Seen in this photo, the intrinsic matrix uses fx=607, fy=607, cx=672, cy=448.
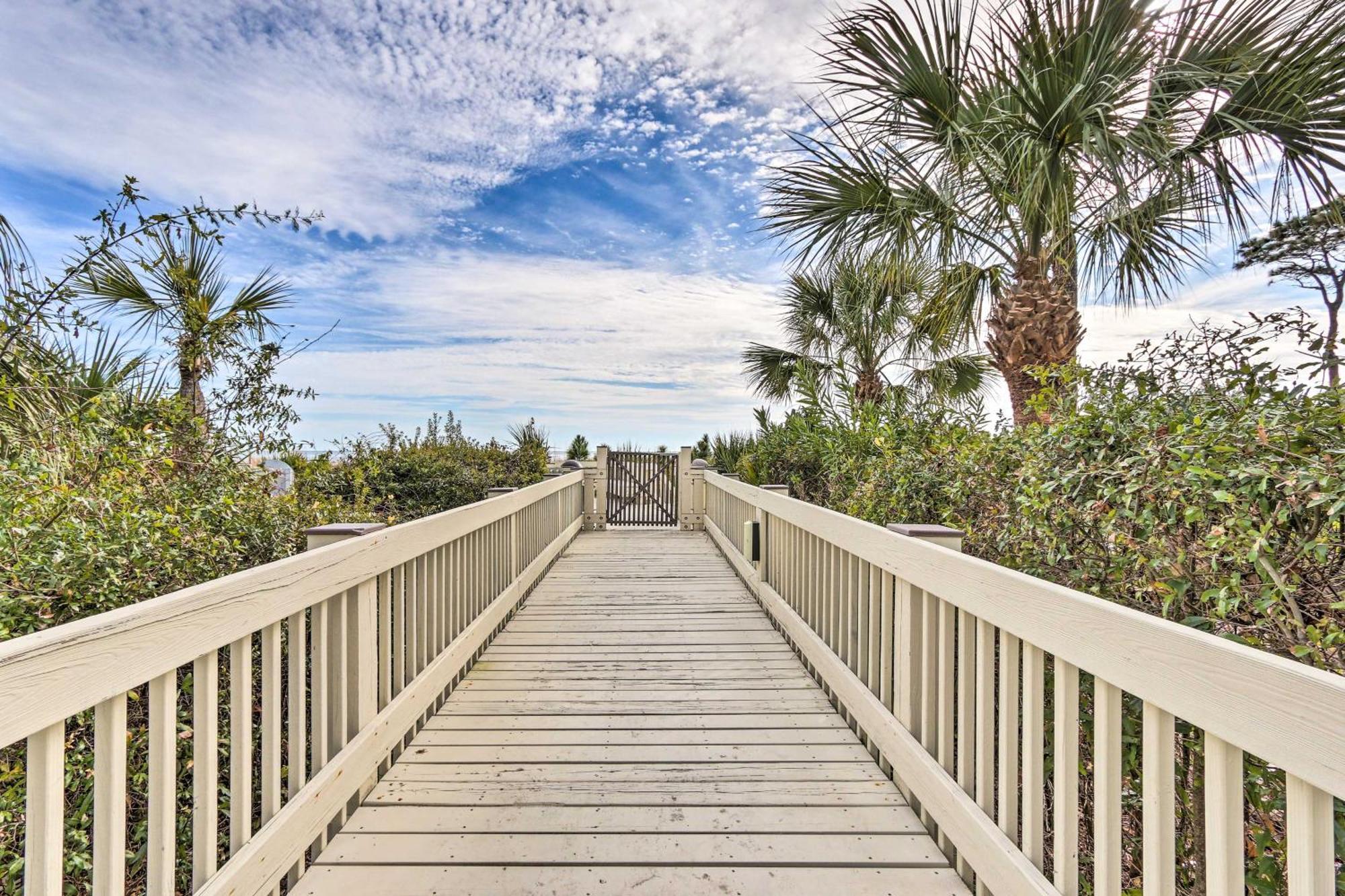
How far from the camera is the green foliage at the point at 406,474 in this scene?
14.5 feet

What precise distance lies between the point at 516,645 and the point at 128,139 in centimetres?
483

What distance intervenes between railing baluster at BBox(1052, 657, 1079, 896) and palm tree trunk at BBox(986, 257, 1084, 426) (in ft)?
10.3

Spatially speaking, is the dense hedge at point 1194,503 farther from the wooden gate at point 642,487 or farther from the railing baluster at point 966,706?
the wooden gate at point 642,487

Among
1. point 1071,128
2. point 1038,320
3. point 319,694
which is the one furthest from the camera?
point 1038,320

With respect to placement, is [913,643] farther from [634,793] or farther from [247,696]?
[247,696]

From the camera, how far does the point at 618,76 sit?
262 inches

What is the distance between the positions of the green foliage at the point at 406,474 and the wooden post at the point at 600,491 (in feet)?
3.13

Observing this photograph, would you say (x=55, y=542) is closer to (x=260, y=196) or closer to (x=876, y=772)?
(x=260, y=196)

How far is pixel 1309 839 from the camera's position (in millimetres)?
774

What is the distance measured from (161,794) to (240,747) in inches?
9.3

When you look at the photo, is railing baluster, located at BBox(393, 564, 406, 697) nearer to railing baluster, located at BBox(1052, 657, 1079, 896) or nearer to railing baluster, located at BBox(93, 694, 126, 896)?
railing baluster, located at BBox(93, 694, 126, 896)

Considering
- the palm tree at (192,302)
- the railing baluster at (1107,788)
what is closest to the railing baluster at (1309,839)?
the railing baluster at (1107,788)

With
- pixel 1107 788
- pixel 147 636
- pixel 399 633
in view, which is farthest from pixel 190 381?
pixel 1107 788

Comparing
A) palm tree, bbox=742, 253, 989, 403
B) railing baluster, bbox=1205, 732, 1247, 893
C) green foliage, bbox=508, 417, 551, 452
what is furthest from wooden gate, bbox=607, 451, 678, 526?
railing baluster, bbox=1205, 732, 1247, 893
